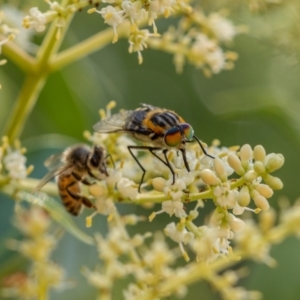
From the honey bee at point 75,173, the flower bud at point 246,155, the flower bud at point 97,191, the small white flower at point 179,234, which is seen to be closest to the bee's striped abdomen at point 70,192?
the honey bee at point 75,173

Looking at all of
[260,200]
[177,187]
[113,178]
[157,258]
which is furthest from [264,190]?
[157,258]

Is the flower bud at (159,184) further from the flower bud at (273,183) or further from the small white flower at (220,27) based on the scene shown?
the small white flower at (220,27)

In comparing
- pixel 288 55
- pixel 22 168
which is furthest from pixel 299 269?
pixel 22 168

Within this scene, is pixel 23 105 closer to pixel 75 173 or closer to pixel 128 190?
pixel 75 173

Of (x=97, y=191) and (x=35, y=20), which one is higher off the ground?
(x=35, y=20)

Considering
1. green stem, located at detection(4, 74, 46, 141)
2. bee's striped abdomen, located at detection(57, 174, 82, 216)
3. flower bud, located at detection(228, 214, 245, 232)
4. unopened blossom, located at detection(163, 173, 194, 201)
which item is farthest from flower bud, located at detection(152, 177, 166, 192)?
green stem, located at detection(4, 74, 46, 141)

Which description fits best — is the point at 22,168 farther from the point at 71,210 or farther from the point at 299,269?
the point at 299,269

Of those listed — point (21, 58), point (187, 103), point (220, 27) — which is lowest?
point (21, 58)
